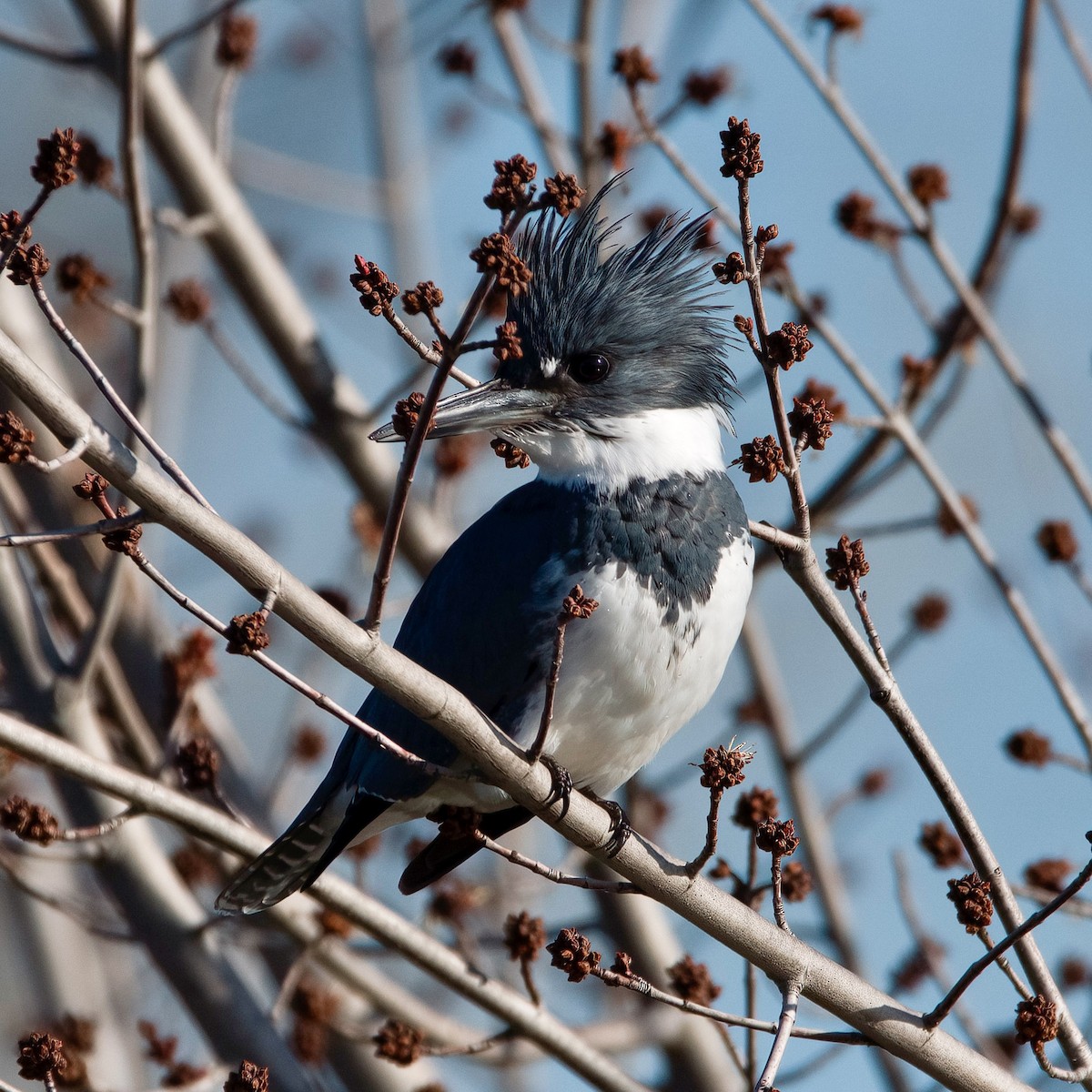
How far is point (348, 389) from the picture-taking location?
184 inches

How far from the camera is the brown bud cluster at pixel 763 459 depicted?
2441mm

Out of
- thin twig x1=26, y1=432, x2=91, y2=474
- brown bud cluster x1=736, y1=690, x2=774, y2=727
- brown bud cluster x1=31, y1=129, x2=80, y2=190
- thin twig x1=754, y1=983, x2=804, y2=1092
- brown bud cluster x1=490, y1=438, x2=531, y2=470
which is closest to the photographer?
thin twig x1=26, y1=432, x2=91, y2=474

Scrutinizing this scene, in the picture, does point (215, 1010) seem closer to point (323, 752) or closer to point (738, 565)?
point (323, 752)

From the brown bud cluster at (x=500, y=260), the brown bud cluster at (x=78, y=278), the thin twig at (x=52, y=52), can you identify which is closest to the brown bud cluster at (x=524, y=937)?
the brown bud cluster at (x=500, y=260)

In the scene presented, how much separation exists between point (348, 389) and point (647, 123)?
142cm

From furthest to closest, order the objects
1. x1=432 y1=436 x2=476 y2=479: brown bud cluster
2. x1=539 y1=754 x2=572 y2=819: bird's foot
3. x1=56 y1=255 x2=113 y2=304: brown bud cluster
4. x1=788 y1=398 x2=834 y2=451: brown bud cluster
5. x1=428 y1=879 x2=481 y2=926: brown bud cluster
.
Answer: x1=432 y1=436 x2=476 y2=479: brown bud cluster, x1=428 y1=879 x2=481 y2=926: brown bud cluster, x1=56 y1=255 x2=113 y2=304: brown bud cluster, x1=539 y1=754 x2=572 y2=819: bird's foot, x1=788 y1=398 x2=834 y2=451: brown bud cluster

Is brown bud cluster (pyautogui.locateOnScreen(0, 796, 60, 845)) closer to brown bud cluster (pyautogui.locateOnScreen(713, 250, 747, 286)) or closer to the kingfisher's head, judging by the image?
the kingfisher's head

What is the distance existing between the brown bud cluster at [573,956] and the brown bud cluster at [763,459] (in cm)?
86

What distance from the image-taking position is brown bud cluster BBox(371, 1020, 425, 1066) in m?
3.18

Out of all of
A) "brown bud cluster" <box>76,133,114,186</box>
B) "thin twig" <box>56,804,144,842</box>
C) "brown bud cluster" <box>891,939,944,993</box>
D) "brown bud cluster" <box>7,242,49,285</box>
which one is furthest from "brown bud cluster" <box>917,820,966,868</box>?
"brown bud cluster" <box>76,133,114,186</box>

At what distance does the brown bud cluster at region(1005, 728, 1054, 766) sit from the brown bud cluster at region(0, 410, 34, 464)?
100.0 inches

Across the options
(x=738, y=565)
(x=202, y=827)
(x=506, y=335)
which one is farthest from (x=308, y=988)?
(x=506, y=335)

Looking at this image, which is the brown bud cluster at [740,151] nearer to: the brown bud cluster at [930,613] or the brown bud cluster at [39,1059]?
the brown bud cluster at [39,1059]

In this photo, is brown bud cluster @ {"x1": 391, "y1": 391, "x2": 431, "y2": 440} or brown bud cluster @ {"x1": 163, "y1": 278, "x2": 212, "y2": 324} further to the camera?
brown bud cluster @ {"x1": 163, "y1": 278, "x2": 212, "y2": 324}
